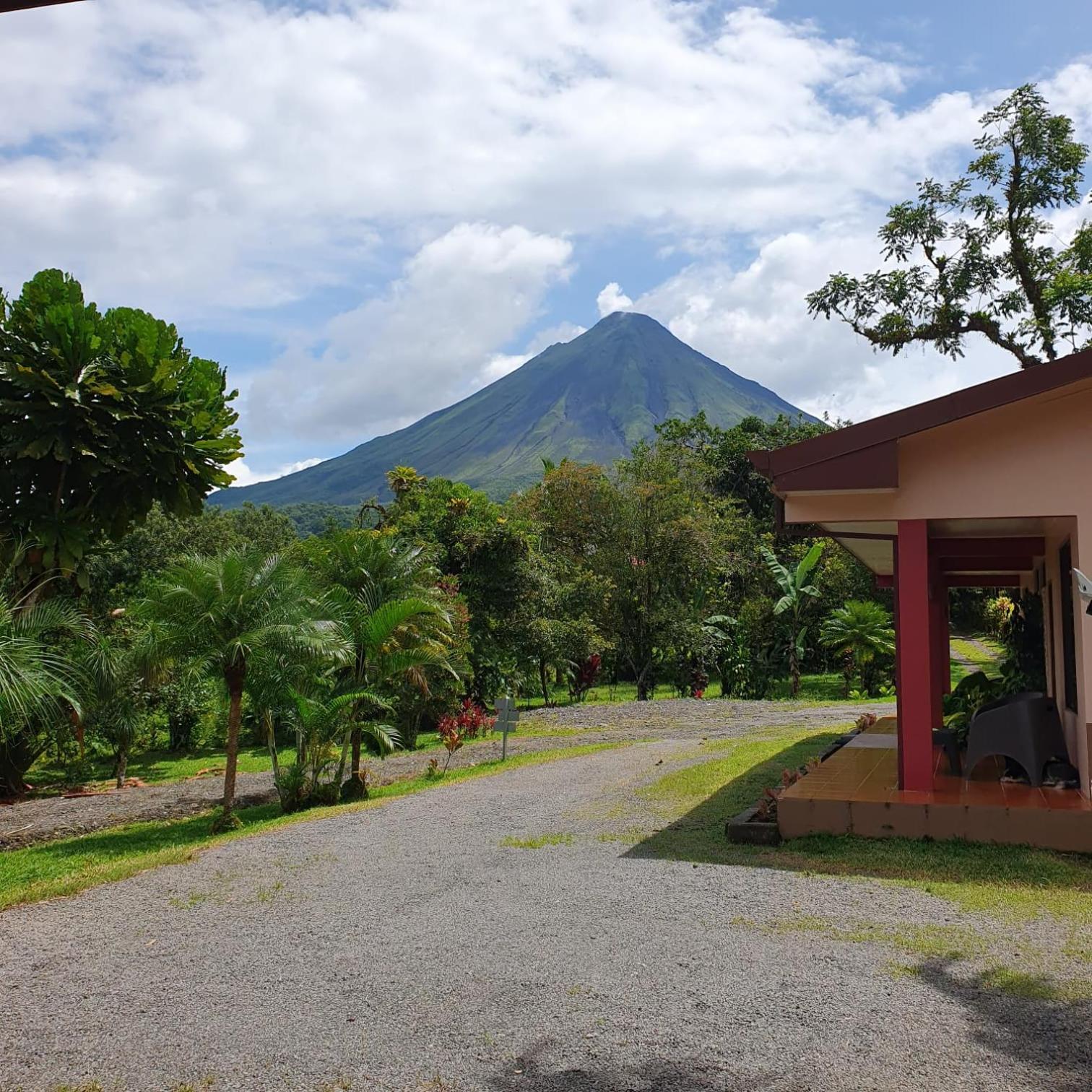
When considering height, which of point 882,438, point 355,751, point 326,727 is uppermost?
point 882,438

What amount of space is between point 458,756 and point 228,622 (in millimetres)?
6198

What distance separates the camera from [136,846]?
37.6ft

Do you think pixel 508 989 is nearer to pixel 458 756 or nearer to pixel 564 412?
pixel 458 756

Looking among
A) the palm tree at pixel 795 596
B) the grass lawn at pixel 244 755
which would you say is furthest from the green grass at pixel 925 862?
the palm tree at pixel 795 596

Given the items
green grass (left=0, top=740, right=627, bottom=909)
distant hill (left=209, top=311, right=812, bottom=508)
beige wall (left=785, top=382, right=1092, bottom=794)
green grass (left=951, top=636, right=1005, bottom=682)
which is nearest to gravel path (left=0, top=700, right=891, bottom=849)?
green grass (left=0, top=740, right=627, bottom=909)

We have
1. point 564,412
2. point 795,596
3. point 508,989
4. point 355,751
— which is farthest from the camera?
point 564,412

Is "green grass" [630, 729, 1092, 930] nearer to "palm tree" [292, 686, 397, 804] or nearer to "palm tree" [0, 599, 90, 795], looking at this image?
"palm tree" [292, 686, 397, 804]

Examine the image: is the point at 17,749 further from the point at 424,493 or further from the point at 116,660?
the point at 424,493

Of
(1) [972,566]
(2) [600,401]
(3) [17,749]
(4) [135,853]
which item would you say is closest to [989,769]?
(1) [972,566]

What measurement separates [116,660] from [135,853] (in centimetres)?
584

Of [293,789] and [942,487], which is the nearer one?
[942,487]

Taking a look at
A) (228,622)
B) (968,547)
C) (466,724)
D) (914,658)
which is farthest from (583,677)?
(914,658)

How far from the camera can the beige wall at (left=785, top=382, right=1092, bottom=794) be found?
766 cm

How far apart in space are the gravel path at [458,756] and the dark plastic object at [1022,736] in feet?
28.5
